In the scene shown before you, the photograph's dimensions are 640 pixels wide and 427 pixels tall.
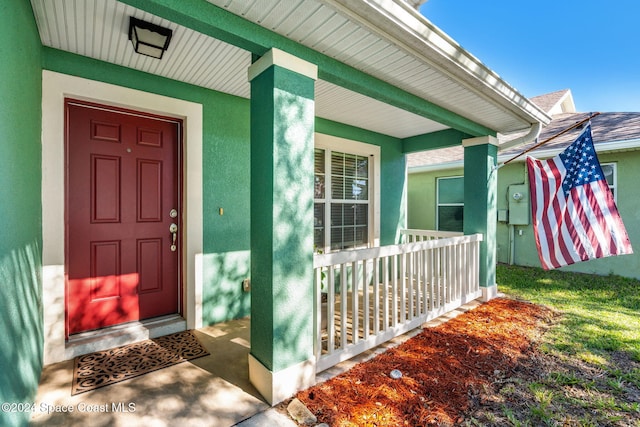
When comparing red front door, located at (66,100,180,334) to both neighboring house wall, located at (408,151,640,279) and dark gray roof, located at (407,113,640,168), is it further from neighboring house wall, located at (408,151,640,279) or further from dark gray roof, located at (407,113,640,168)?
neighboring house wall, located at (408,151,640,279)

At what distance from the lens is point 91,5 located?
71.5 inches

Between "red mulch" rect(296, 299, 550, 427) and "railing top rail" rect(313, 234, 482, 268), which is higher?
"railing top rail" rect(313, 234, 482, 268)

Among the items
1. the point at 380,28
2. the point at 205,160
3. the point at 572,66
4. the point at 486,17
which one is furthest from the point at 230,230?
the point at 572,66

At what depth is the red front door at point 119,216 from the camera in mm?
2539

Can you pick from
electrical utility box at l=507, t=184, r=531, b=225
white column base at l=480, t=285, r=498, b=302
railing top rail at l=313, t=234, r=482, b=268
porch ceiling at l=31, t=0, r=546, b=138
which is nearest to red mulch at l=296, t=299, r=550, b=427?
white column base at l=480, t=285, r=498, b=302

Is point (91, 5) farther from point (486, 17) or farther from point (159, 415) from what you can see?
point (486, 17)

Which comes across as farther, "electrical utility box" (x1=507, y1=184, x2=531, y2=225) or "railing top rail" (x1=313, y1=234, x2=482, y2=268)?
"electrical utility box" (x1=507, y1=184, x2=531, y2=225)

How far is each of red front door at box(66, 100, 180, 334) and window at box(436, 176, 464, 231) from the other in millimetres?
6636

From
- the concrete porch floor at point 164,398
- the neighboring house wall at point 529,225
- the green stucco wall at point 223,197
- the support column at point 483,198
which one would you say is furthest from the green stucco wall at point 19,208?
the neighboring house wall at point 529,225

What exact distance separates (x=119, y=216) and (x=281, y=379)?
7.02 ft

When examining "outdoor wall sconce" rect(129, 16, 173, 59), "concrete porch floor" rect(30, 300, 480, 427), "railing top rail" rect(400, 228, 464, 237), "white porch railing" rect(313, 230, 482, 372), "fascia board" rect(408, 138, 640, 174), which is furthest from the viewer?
"fascia board" rect(408, 138, 640, 174)

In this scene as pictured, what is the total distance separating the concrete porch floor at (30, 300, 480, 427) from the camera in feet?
5.67

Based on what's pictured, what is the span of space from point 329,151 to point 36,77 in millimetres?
3212

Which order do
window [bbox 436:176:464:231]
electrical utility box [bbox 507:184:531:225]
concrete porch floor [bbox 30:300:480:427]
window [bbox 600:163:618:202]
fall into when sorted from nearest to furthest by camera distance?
concrete porch floor [bbox 30:300:480:427]
window [bbox 600:163:618:202]
electrical utility box [bbox 507:184:531:225]
window [bbox 436:176:464:231]
